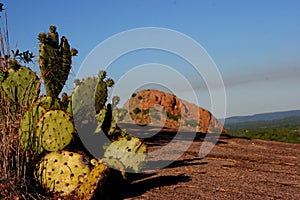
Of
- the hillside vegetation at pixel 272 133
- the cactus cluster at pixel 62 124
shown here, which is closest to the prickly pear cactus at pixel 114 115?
the cactus cluster at pixel 62 124

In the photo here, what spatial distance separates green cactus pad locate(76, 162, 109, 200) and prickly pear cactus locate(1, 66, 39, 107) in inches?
52.7

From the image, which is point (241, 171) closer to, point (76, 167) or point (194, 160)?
point (194, 160)

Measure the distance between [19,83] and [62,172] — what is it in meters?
1.37

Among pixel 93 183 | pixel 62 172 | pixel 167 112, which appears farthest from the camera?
pixel 167 112

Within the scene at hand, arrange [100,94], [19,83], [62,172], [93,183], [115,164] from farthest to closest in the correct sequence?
[100,94], [19,83], [115,164], [62,172], [93,183]

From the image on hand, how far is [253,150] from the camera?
7586mm

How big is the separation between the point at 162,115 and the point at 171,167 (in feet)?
31.1

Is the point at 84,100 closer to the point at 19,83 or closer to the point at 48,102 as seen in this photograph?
the point at 48,102

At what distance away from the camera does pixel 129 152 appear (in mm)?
4508

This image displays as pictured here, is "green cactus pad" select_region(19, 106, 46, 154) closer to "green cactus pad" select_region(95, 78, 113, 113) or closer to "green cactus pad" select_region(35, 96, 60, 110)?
"green cactus pad" select_region(35, 96, 60, 110)

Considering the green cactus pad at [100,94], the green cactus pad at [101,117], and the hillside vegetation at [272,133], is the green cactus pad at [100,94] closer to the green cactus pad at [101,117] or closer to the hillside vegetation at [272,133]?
the green cactus pad at [101,117]

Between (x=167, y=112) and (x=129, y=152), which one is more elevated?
(x=167, y=112)

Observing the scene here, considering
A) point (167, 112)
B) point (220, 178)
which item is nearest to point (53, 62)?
point (220, 178)

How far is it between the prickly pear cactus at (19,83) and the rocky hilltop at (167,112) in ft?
29.6
